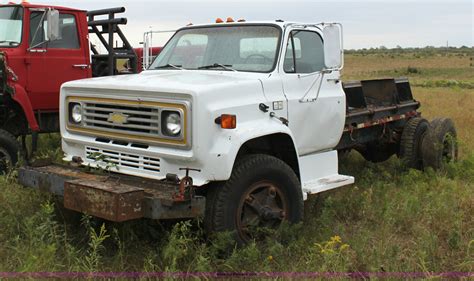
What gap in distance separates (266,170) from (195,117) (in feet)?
2.85

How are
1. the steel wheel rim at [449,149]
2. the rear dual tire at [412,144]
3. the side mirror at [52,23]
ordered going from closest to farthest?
1. the side mirror at [52,23]
2. the rear dual tire at [412,144]
3. the steel wheel rim at [449,149]

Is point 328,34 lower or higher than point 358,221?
higher


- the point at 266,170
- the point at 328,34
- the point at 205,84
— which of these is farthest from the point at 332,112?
the point at 205,84

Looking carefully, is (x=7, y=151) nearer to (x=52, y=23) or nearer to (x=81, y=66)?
(x=52, y=23)

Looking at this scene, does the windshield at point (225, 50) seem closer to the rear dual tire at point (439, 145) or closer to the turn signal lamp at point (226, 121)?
the turn signal lamp at point (226, 121)

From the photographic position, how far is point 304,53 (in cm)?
572

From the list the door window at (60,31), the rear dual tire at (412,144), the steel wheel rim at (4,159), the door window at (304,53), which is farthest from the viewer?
the rear dual tire at (412,144)

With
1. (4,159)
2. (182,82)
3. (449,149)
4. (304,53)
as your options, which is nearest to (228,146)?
(182,82)

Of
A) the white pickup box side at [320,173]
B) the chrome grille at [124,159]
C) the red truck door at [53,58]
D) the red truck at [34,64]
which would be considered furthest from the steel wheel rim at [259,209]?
the red truck door at [53,58]

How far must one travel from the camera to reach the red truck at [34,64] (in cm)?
692

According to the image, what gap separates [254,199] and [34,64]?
4.29 meters

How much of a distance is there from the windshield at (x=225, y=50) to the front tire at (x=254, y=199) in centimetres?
107

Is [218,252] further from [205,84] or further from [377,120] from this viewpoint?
[377,120]

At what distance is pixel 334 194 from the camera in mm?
6680
